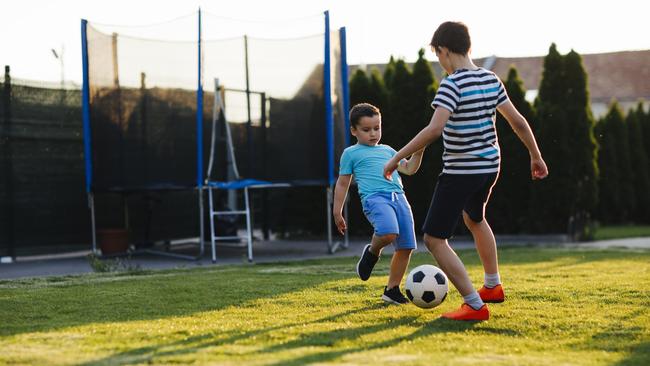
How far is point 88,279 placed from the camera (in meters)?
7.38

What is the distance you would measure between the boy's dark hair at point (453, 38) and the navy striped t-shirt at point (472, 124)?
4.6 inches

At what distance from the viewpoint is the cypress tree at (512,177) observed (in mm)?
12461

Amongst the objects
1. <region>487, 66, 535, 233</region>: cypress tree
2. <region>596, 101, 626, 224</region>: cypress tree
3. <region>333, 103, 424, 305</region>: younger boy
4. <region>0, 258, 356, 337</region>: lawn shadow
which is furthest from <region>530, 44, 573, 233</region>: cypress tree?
<region>333, 103, 424, 305</region>: younger boy

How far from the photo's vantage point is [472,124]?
450cm

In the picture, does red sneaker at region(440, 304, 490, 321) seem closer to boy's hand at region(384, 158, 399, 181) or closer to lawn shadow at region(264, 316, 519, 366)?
lawn shadow at region(264, 316, 519, 366)

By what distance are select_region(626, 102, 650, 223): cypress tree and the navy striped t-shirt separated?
14.5 m

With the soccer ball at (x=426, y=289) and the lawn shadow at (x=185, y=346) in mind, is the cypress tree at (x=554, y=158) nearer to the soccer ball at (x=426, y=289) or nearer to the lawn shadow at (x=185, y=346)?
the soccer ball at (x=426, y=289)

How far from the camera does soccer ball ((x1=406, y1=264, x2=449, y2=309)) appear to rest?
4809 mm

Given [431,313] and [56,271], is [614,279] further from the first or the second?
[56,271]

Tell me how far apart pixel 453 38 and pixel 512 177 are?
8.38 meters

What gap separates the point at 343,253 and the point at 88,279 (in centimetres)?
369

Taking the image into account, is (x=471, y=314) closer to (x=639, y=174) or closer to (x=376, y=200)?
(x=376, y=200)

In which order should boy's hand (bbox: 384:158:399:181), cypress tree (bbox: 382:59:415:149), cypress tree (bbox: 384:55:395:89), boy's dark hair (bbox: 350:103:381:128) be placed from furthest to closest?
cypress tree (bbox: 384:55:395:89)
cypress tree (bbox: 382:59:415:149)
boy's dark hair (bbox: 350:103:381:128)
boy's hand (bbox: 384:158:399:181)

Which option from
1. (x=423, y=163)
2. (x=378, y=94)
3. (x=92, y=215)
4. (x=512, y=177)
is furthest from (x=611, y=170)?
(x=92, y=215)
